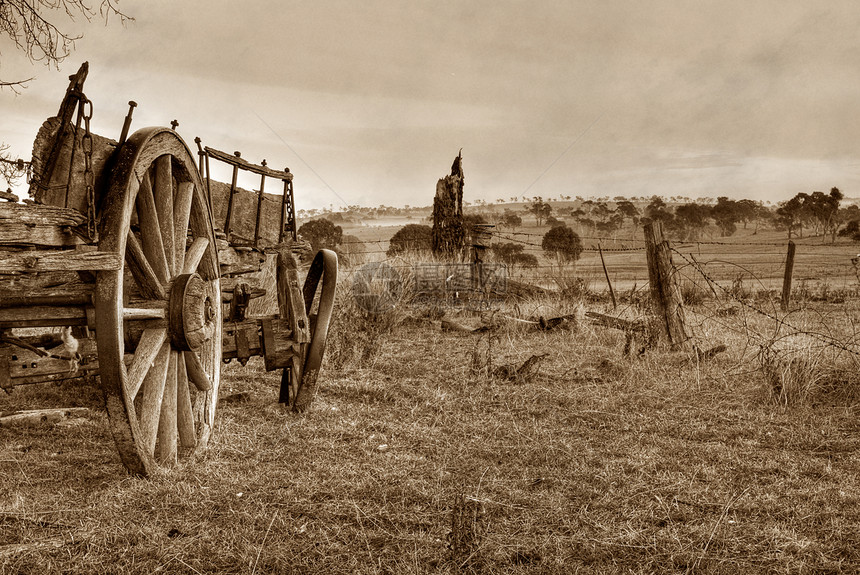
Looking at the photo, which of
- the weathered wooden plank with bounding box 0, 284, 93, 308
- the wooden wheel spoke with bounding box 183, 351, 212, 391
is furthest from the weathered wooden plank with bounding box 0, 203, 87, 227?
the wooden wheel spoke with bounding box 183, 351, 212, 391

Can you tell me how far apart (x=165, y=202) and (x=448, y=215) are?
1048cm

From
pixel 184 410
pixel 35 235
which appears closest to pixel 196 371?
pixel 184 410

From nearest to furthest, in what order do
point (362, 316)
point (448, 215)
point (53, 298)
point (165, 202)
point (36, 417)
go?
point (53, 298)
point (165, 202)
point (36, 417)
point (362, 316)
point (448, 215)

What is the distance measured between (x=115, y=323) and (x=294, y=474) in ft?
4.83

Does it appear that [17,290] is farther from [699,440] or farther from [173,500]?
[699,440]

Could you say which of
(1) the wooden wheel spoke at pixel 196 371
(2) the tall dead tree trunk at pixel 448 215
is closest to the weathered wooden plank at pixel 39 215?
(1) the wooden wheel spoke at pixel 196 371

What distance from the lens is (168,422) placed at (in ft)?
11.5

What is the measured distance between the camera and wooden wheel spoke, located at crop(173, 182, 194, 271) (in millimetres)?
3637

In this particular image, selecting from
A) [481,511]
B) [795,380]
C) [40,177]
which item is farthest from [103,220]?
[795,380]

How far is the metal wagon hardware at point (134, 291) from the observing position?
2648mm

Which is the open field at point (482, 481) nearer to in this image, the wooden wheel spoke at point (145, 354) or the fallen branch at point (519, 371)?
the fallen branch at point (519, 371)

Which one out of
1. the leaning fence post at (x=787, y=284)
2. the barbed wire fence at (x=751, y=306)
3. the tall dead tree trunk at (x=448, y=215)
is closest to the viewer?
the barbed wire fence at (x=751, y=306)

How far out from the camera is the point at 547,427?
15.2 ft

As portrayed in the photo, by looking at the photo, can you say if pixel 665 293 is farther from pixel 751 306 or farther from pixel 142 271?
pixel 142 271
